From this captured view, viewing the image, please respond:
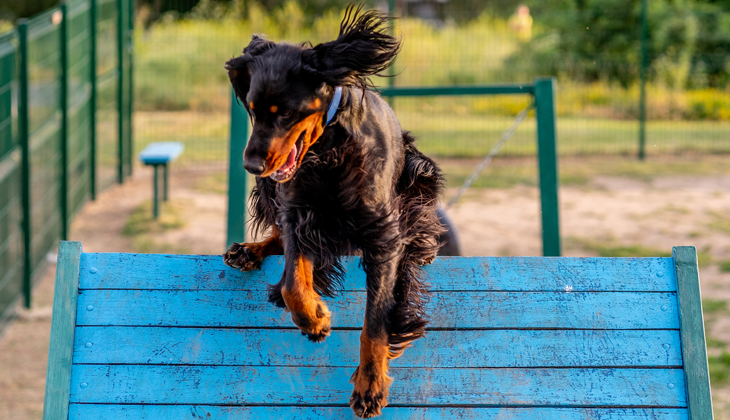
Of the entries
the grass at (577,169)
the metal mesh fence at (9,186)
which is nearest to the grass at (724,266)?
the grass at (577,169)

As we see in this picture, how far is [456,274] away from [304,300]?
0.75m

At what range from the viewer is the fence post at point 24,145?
508 centimetres

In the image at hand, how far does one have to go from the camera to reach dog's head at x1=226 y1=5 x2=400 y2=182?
1906 mm

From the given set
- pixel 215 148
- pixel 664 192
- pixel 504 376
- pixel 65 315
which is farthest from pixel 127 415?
pixel 215 148

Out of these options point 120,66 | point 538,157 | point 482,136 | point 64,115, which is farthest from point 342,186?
point 482,136

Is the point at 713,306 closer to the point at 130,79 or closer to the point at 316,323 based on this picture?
the point at 316,323

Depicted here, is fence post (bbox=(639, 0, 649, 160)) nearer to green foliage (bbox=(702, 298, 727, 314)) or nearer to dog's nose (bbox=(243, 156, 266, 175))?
green foliage (bbox=(702, 298, 727, 314))

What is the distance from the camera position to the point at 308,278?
2.43m

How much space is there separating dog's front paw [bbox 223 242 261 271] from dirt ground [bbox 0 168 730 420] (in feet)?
7.73

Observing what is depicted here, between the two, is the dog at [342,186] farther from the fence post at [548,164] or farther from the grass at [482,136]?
the grass at [482,136]

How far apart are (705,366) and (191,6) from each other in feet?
36.1

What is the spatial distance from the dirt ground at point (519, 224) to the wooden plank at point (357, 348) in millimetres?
2184

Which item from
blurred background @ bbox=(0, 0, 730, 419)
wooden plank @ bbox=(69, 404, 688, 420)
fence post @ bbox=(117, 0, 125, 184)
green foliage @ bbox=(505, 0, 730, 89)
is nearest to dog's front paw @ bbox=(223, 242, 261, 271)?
wooden plank @ bbox=(69, 404, 688, 420)

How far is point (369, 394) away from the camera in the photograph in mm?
2410
